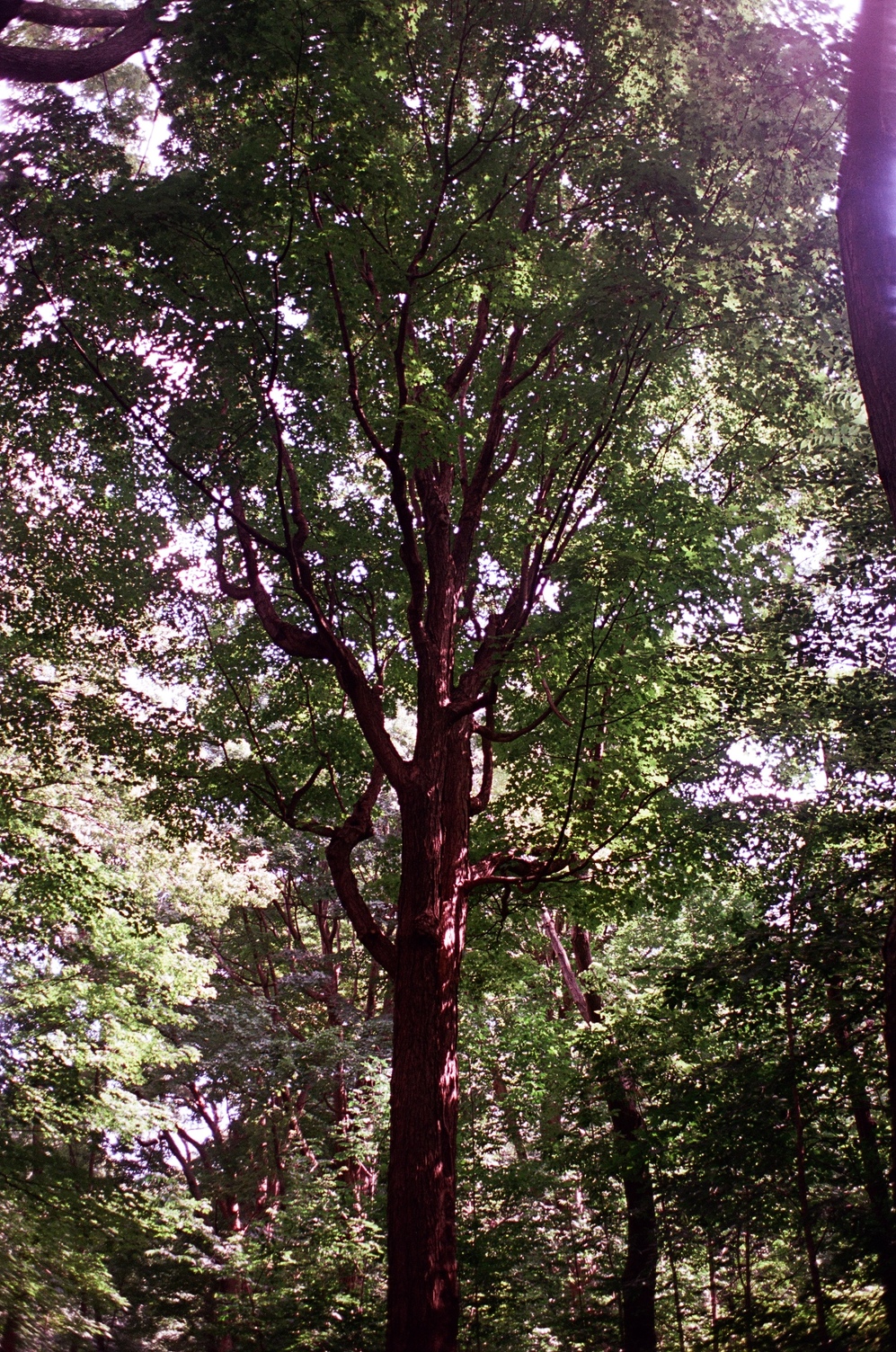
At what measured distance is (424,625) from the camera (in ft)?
21.6

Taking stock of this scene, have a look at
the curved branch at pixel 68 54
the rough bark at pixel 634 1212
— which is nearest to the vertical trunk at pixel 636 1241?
the rough bark at pixel 634 1212

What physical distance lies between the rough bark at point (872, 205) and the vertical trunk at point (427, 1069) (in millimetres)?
3546

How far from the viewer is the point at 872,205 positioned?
395 centimetres

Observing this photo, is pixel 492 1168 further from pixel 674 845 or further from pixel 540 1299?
pixel 674 845

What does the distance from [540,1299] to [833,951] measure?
6943 mm

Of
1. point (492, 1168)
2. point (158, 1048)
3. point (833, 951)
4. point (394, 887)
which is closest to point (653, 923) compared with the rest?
point (492, 1168)

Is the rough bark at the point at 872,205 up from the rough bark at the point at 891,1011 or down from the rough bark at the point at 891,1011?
up

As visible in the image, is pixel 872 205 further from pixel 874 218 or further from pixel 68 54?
pixel 68 54

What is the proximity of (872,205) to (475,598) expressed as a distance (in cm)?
563

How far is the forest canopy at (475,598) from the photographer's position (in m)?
5.20

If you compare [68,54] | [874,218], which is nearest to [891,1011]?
[874,218]

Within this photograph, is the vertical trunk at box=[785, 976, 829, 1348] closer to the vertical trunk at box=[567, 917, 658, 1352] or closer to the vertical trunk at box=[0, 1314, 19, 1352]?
the vertical trunk at box=[567, 917, 658, 1352]

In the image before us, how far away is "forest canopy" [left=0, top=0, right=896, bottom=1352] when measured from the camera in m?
5.20

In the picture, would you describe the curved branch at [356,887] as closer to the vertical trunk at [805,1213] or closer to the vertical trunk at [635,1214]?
the vertical trunk at [805,1213]
